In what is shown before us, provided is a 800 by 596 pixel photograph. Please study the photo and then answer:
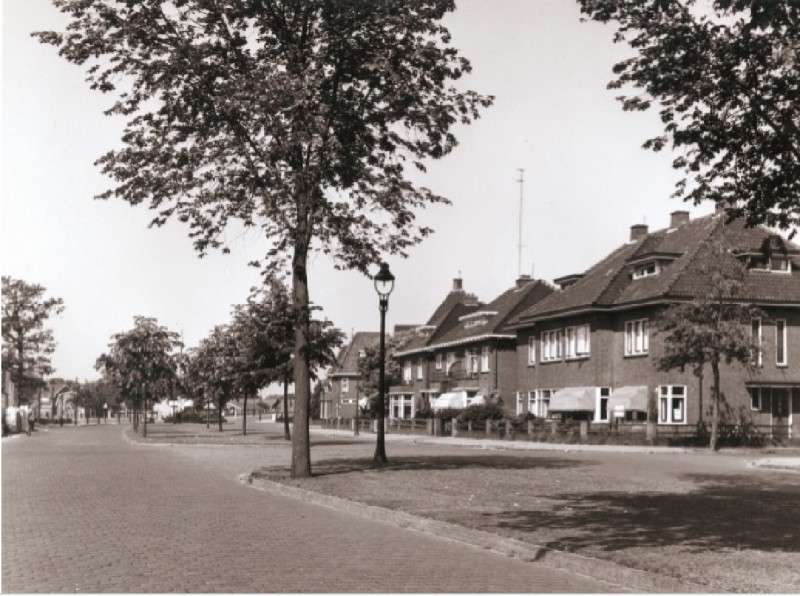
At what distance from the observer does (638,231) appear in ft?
183

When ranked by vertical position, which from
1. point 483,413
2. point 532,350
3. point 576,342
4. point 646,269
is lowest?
point 483,413

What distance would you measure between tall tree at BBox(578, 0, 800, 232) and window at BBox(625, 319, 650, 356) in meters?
34.7

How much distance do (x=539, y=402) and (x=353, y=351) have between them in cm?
4960

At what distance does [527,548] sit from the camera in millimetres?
10117

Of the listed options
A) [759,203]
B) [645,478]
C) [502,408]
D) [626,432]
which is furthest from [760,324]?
[759,203]

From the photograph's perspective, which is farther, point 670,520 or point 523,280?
point 523,280

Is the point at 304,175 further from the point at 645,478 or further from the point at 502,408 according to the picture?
the point at 502,408

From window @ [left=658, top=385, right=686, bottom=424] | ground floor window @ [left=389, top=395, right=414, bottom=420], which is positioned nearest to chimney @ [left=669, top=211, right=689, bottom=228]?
window @ [left=658, top=385, right=686, bottom=424]

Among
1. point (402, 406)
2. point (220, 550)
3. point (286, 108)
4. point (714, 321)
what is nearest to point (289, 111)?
point (286, 108)

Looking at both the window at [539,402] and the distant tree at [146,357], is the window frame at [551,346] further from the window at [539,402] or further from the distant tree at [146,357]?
the distant tree at [146,357]

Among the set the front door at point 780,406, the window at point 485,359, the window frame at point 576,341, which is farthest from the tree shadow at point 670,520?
the window at point 485,359

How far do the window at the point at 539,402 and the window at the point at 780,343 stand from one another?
11573 mm

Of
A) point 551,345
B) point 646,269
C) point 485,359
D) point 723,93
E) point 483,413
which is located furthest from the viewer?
point 485,359

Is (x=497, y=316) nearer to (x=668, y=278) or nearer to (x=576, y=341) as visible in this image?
(x=576, y=341)
